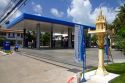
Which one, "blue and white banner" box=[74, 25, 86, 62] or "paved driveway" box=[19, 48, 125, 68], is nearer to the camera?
"blue and white banner" box=[74, 25, 86, 62]

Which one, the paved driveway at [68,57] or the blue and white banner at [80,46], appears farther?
the paved driveway at [68,57]

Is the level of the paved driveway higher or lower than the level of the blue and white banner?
lower

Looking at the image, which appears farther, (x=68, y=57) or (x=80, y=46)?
(x=68, y=57)

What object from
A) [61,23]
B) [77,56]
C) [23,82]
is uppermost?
[61,23]

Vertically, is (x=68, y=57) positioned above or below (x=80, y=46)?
below

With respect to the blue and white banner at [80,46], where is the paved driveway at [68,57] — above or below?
below

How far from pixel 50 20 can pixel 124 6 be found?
11.9 m

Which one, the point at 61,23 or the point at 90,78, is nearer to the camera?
the point at 90,78

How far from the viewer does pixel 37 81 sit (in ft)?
37.1

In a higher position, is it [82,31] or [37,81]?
[82,31]

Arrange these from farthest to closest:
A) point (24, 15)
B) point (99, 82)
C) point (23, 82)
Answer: point (24, 15), point (23, 82), point (99, 82)

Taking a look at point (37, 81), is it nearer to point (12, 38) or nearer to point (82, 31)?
point (82, 31)

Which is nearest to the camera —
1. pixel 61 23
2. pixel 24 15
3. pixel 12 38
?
pixel 24 15

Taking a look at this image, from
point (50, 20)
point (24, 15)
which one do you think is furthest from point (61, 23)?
point (24, 15)
